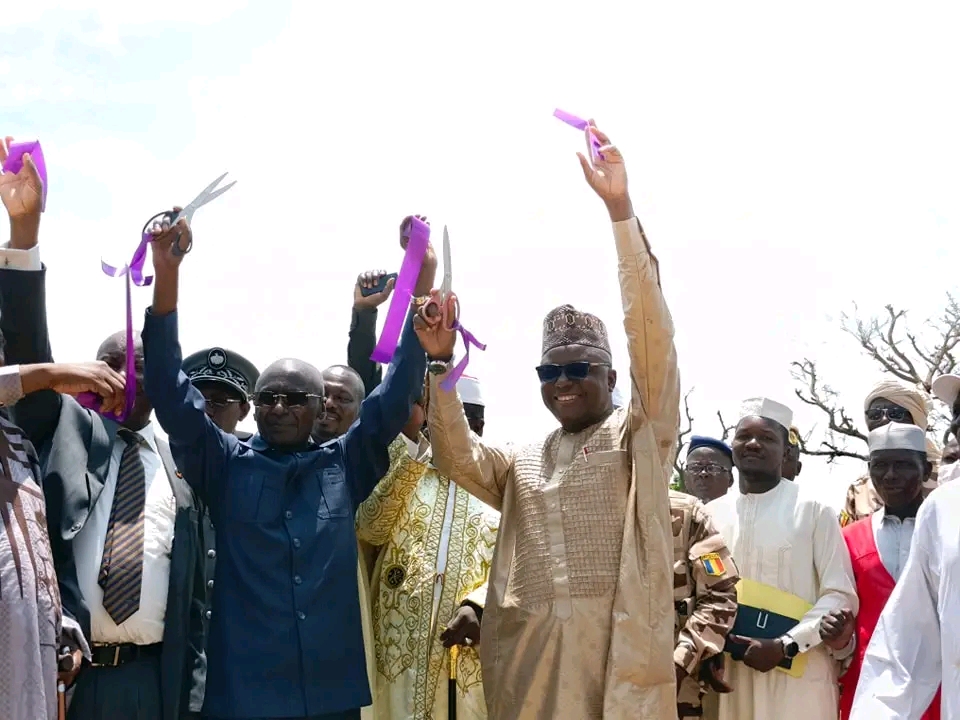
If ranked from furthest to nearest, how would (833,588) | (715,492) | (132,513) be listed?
(715,492), (833,588), (132,513)

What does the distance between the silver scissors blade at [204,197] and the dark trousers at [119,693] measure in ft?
6.15

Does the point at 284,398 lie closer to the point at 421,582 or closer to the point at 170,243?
the point at 170,243

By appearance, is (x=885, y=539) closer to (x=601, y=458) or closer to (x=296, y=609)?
(x=601, y=458)

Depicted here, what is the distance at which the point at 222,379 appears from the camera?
19.1ft

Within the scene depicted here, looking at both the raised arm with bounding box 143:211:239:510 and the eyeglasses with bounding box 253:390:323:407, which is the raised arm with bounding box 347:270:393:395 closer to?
the eyeglasses with bounding box 253:390:323:407

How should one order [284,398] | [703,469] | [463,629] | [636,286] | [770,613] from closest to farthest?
[636,286], [284,398], [463,629], [770,613], [703,469]

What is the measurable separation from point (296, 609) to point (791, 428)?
413 centimetres

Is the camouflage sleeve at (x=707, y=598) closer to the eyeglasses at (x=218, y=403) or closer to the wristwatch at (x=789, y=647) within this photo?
the wristwatch at (x=789, y=647)

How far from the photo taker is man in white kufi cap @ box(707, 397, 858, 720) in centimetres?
641

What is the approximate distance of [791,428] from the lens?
7918 mm

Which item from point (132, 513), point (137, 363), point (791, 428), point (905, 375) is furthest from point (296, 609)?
point (905, 375)

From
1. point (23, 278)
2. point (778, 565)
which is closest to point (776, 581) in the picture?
point (778, 565)

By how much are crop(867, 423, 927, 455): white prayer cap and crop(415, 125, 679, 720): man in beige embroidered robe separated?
249cm

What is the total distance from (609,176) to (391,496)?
6.90ft
